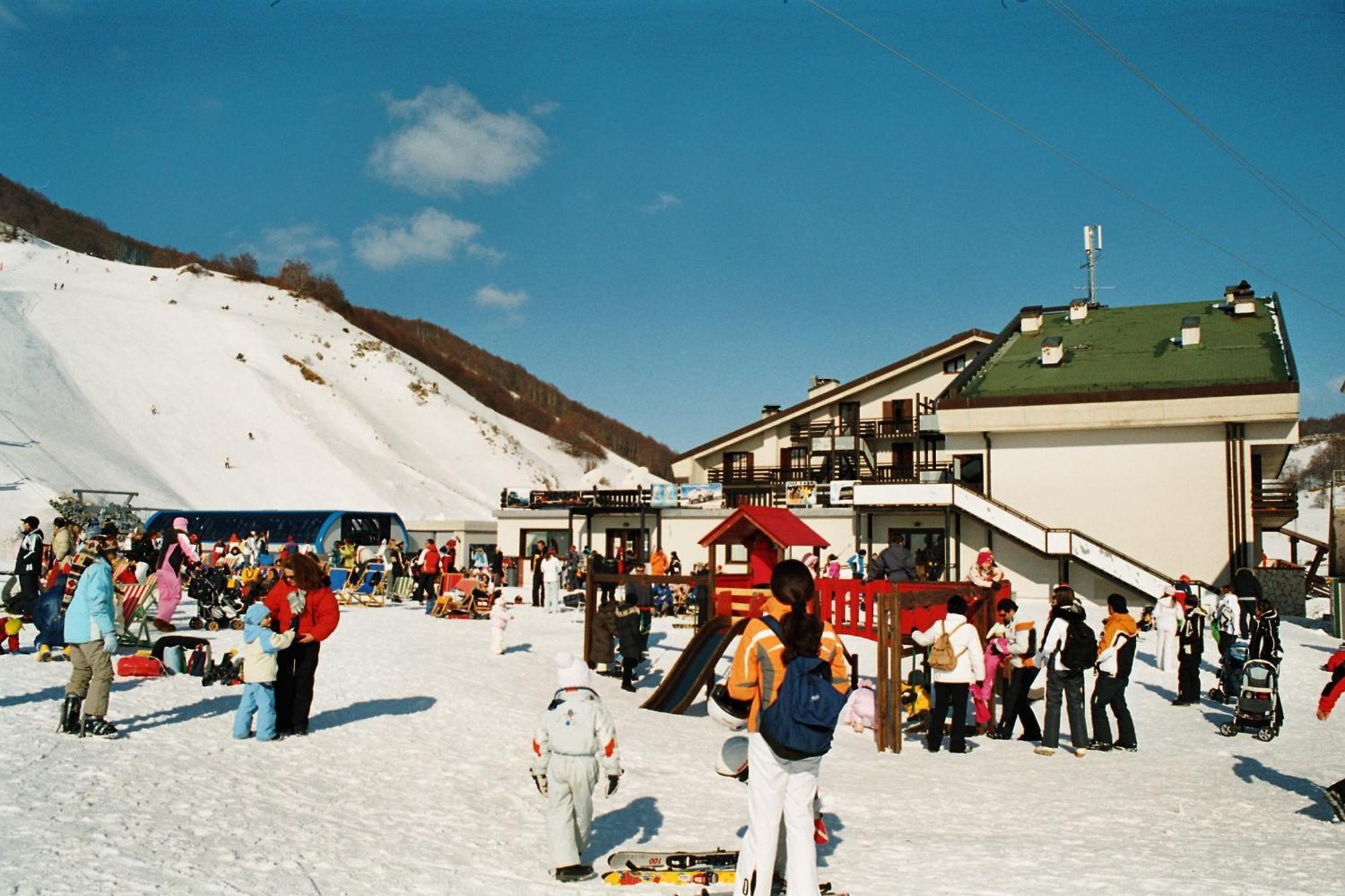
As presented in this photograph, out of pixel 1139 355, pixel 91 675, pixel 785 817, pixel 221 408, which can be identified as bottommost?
pixel 785 817

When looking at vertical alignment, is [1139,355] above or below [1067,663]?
above

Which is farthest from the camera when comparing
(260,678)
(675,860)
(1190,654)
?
(1190,654)

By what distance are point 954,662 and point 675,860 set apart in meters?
5.51

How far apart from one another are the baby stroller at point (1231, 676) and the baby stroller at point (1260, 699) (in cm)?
261

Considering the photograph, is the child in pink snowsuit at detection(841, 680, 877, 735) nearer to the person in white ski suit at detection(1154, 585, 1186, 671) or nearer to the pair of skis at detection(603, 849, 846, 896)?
the pair of skis at detection(603, 849, 846, 896)

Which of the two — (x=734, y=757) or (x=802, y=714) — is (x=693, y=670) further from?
(x=802, y=714)

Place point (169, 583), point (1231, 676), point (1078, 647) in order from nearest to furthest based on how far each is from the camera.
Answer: point (1078, 647) < point (1231, 676) < point (169, 583)

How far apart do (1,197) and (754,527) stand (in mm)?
138021

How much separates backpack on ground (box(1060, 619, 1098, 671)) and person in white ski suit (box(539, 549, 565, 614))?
15594mm

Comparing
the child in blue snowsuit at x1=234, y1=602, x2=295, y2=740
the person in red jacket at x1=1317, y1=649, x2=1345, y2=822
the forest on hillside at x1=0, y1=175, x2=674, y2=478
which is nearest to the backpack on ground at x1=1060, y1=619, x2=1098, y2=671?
the person in red jacket at x1=1317, y1=649, x2=1345, y2=822

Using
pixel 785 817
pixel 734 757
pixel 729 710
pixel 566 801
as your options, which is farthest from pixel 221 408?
pixel 785 817

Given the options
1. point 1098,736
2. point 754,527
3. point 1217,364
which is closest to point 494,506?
point 1217,364

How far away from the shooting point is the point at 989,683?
13.1m

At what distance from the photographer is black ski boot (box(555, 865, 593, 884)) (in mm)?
6527
